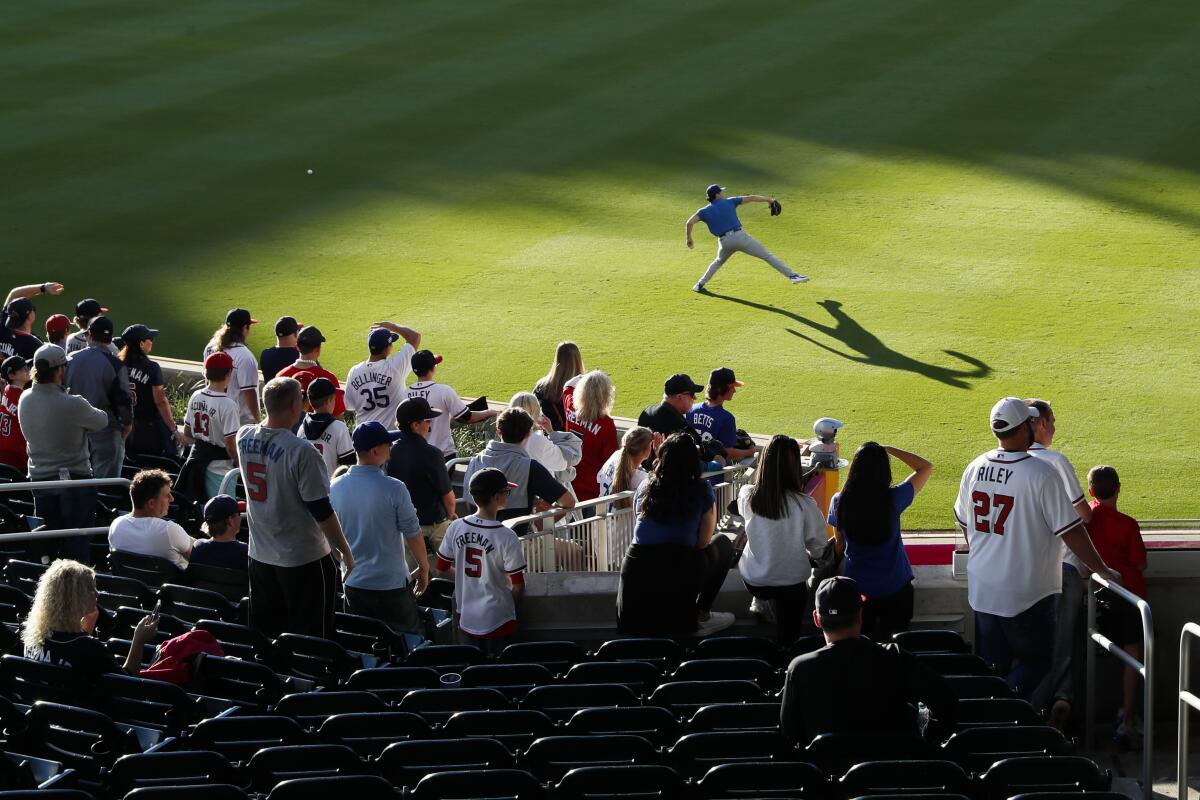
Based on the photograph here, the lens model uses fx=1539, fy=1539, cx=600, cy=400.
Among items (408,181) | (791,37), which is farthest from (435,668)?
(791,37)

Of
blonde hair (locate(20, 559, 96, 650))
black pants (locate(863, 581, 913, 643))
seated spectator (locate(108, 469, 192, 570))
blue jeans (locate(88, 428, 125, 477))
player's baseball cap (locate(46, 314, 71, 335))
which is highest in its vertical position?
player's baseball cap (locate(46, 314, 71, 335))

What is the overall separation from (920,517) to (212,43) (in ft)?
67.5

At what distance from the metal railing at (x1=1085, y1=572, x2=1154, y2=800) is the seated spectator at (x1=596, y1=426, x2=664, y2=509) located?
113 inches

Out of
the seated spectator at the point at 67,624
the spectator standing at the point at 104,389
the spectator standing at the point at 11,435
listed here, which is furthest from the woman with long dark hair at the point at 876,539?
the spectator standing at the point at 11,435

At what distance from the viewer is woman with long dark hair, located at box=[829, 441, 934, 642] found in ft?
24.0

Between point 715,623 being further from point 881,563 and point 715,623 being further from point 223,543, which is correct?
point 223,543

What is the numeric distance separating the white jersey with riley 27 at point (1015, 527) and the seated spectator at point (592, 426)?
345 cm

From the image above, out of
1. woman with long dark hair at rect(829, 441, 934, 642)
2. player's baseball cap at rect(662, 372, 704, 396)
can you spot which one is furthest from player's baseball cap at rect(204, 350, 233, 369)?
woman with long dark hair at rect(829, 441, 934, 642)

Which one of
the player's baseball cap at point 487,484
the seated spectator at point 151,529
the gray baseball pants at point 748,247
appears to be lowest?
the seated spectator at point 151,529

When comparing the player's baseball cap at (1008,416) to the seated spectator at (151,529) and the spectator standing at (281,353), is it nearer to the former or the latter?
the seated spectator at (151,529)

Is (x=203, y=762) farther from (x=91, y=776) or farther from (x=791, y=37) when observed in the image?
(x=791, y=37)

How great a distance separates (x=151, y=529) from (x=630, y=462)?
288 cm

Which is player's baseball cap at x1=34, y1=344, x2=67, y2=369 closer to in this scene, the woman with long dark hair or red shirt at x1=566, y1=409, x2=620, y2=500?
red shirt at x1=566, y1=409, x2=620, y2=500

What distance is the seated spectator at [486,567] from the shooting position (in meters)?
7.54
